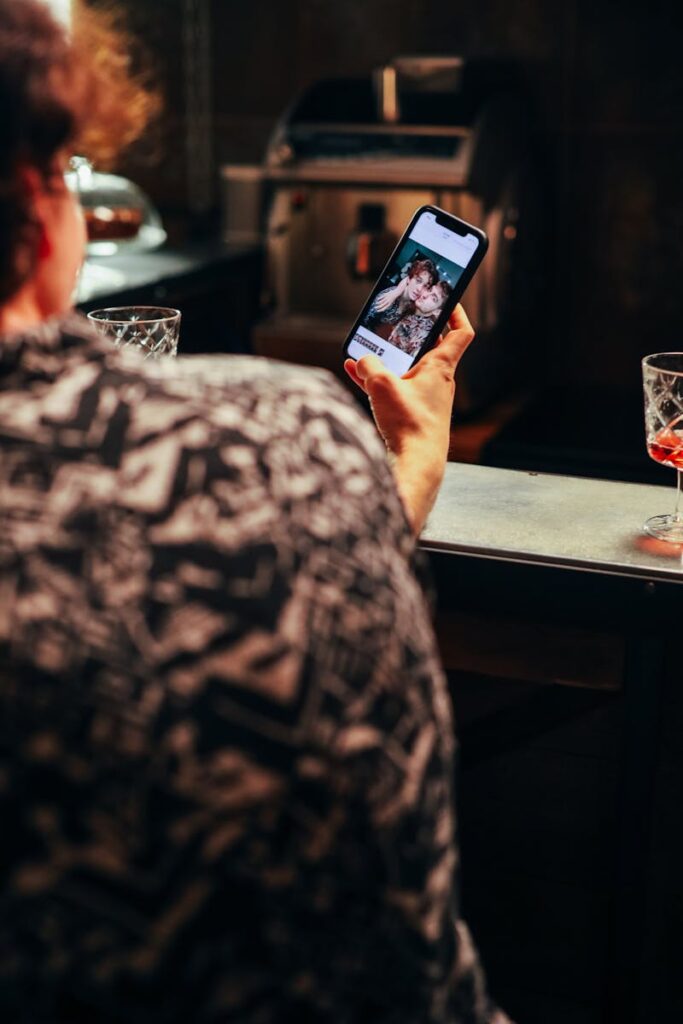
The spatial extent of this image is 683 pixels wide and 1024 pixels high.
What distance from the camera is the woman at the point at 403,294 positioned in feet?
4.16

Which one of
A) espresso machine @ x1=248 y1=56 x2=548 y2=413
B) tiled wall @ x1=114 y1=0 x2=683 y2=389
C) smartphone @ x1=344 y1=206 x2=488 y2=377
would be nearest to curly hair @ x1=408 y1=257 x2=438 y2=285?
smartphone @ x1=344 y1=206 x2=488 y2=377

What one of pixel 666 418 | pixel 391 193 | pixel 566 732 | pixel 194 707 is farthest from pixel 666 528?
pixel 391 193

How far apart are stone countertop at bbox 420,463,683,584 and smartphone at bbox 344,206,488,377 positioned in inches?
7.8

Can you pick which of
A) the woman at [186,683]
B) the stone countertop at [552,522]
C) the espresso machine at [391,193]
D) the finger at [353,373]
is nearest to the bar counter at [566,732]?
the stone countertop at [552,522]

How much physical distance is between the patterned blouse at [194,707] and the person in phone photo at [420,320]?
610 mm

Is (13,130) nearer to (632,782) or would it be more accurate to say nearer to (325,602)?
(325,602)

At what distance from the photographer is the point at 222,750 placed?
570 millimetres

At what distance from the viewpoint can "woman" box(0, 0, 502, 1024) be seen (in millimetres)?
566

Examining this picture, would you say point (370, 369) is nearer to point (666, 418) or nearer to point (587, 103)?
point (666, 418)

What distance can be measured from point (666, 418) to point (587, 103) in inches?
95.9

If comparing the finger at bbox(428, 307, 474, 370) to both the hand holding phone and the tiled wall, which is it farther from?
the tiled wall

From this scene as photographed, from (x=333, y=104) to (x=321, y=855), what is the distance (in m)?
2.98

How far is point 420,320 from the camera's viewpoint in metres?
1.25

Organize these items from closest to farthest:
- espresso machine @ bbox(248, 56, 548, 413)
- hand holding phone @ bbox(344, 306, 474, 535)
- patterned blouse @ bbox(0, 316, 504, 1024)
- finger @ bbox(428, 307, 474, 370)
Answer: patterned blouse @ bbox(0, 316, 504, 1024), hand holding phone @ bbox(344, 306, 474, 535), finger @ bbox(428, 307, 474, 370), espresso machine @ bbox(248, 56, 548, 413)
